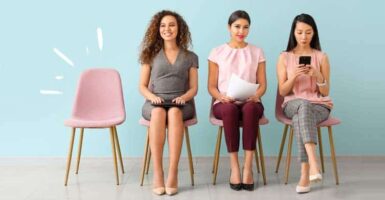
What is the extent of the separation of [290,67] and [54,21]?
1710mm

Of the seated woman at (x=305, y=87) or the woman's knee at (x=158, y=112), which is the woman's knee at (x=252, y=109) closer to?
the seated woman at (x=305, y=87)

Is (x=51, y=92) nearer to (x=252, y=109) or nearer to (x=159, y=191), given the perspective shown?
(x=159, y=191)

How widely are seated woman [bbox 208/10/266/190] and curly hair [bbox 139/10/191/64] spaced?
0.71 feet

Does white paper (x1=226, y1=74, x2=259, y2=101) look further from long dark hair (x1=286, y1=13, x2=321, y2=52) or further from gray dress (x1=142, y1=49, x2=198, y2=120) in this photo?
long dark hair (x1=286, y1=13, x2=321, y2=52)

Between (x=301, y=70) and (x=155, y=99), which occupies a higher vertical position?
(x=301, y=70)

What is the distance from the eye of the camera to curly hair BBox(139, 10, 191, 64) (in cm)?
314

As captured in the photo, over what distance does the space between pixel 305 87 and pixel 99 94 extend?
1.36m

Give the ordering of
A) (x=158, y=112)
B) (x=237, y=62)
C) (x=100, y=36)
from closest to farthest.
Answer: (x=158, y=112), (x=237, y=62), (x=100, y=36)

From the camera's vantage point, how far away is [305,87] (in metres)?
3.07

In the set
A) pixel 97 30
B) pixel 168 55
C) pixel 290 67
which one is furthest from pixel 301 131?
pixel 97 30

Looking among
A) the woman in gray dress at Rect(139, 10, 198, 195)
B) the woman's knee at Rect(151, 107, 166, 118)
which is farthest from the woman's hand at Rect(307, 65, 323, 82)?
the woman's knee at Rect(151, 107, 166, 118)

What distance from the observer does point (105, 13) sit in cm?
355

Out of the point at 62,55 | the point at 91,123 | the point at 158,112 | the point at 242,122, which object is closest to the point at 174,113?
the point at 158,112

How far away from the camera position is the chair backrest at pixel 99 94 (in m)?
3.30
